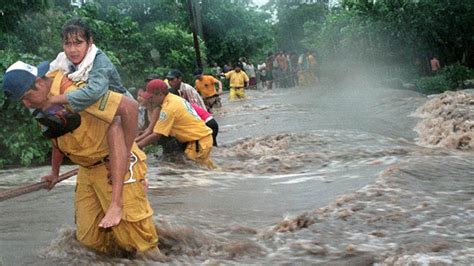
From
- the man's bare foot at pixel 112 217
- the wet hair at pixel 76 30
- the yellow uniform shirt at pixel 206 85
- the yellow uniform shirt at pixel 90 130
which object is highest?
the wet hair at pixel 76 30

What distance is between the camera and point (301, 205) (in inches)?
280

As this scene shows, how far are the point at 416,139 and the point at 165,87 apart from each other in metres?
6.90

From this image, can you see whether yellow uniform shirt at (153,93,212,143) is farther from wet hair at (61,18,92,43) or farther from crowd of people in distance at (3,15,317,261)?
wet hair at (61,18,92,43)

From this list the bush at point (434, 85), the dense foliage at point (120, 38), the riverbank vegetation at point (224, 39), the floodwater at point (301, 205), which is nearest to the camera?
the floodwater at point (301, 205)

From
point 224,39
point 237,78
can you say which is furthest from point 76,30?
point 224,39

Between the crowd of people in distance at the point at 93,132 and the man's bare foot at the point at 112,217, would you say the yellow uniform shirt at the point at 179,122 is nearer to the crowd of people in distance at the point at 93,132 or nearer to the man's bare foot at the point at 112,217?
the crowd of people in distance at the point at 93,132

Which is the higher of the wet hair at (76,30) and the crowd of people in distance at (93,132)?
the wet hair at (76,30)

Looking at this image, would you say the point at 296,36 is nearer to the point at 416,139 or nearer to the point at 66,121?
the point at 416,139

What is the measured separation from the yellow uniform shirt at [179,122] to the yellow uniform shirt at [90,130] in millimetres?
3864

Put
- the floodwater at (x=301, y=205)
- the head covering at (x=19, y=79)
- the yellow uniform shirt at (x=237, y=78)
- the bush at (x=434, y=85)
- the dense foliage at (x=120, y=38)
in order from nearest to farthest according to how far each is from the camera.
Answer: the head covering at (x=19, y=79)
the floodwater at (x=301, y=205)
the dense foliage at (x=120, y=38)
the yellow uniform shirt at (x=237, y=78)
the bush at (x=434, y=85)

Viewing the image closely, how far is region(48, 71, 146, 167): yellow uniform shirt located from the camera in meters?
4.14

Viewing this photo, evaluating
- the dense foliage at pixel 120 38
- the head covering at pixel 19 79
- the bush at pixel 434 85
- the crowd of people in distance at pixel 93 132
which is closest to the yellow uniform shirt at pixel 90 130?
the crowd of people in distance at pixel 93 132

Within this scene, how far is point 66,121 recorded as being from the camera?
4.10m

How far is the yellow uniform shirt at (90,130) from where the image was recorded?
4145 mm
